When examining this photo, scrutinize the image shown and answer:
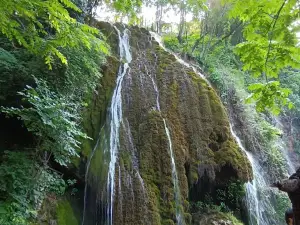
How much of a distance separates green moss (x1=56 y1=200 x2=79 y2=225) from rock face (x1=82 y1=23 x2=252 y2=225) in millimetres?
357

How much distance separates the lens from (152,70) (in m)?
10.2

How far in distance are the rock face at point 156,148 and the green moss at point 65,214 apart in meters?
0.36

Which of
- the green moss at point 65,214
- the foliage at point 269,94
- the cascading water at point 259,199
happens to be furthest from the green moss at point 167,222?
the foliage at point 269,94

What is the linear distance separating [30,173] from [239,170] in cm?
554

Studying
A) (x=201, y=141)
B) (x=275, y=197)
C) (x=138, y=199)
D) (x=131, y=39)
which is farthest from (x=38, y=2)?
(x=275, y=197)

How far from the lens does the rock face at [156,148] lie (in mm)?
6613

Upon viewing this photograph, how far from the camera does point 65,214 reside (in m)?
6.35

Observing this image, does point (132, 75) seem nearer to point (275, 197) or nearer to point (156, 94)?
point (156, 94)

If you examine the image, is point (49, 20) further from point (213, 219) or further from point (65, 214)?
point (213, 219)

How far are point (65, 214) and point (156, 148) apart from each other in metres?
2.71

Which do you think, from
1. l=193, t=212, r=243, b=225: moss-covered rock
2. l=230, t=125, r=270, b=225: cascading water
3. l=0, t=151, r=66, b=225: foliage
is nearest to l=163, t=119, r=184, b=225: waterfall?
l=193, t=212, r=243, b=225: moss-covered rock

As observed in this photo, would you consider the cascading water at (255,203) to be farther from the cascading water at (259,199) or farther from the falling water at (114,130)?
the falling water at (114,130)

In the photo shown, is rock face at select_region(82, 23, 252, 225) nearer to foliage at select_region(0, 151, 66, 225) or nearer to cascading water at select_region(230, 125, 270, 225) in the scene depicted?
cascading water at select_region(230, 125, 270, 225)

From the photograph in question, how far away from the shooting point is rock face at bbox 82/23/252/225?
6613 mm
